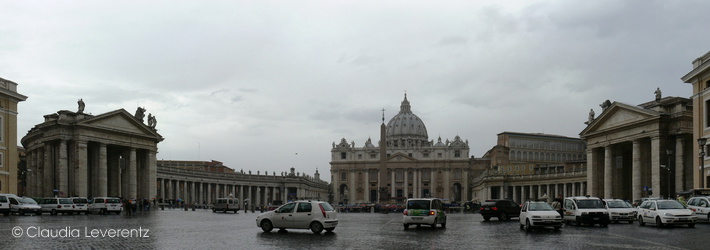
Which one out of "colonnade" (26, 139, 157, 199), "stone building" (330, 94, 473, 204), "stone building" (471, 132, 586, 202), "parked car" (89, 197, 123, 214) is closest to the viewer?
"parked car" (89, 197, 123, 214)

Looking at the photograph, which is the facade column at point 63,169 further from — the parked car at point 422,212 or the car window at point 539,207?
the car window at point 539,207

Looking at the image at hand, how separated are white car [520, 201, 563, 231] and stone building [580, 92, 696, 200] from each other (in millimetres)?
24449

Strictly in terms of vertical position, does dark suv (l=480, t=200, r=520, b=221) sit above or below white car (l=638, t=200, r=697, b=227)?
below

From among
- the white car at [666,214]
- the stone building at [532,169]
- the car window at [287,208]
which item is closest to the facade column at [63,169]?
the car window at [287,208]

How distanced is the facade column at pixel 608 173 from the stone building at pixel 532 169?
29182 mm

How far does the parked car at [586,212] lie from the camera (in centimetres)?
3350

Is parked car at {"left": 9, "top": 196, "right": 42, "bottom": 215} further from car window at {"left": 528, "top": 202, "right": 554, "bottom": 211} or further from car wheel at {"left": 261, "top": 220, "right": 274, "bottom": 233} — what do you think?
car window at {"left": 528, "top": 202, "right": 554, "bottom": 211}

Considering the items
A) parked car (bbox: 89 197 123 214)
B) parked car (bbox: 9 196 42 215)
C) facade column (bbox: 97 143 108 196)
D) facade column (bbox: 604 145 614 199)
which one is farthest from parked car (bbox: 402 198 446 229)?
facade column (bbox: 97 143 108 196)

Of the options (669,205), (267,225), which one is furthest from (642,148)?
(267,225)

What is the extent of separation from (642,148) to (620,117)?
347cm

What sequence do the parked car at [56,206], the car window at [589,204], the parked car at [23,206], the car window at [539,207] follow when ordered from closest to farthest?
the car window at [539,207]
the car window at [589,204]
the parked car at [23,206]
the parked car at [56,206]

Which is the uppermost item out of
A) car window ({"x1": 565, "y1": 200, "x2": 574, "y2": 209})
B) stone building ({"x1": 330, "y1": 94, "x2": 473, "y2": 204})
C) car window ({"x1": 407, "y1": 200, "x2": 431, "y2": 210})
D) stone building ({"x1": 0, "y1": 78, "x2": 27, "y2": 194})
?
stone building ({"x1": 0, "y1": 78, "x2": 27, "y2": 194})

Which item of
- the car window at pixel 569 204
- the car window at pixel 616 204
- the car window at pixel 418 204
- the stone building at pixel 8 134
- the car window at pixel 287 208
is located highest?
the stone building at pixel 8 134

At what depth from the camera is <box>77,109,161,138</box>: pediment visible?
66750 mm
